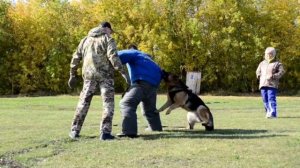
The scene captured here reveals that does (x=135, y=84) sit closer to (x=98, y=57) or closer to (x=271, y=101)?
(x=98, y=57)

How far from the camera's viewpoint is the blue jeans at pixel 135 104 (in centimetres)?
957

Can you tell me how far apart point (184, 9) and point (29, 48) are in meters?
12.7

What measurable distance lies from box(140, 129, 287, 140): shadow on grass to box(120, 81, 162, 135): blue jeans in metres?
0.34

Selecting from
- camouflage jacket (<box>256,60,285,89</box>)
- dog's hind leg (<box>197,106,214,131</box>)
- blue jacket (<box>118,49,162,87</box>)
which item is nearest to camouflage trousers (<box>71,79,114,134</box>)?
blue jacket (<box>118,49,162,87</box>)

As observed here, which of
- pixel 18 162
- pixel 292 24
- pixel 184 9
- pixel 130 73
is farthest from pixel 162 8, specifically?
pixel 18 162

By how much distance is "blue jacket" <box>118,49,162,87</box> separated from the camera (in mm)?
9828

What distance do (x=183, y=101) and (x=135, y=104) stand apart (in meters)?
1.23

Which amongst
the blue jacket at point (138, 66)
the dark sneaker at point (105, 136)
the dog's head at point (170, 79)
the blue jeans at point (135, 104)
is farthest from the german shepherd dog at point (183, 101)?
the dark sneaker at point (105, 136)

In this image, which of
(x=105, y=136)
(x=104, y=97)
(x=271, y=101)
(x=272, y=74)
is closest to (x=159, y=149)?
(x=105, y=136)

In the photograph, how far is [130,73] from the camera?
9969 millimetres

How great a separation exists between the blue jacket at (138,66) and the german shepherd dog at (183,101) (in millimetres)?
508

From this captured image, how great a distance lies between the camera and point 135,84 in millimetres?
9906

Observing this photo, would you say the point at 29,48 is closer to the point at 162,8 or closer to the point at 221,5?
the point at 162,8

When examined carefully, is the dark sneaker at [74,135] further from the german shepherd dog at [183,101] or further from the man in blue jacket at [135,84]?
the german shepherd dog at [183,101]
